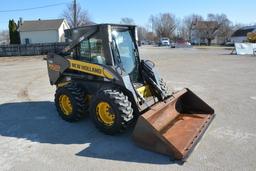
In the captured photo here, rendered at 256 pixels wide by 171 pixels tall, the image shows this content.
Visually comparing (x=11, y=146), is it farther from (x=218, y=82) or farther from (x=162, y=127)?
(x=218, y=82)

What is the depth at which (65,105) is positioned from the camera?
633 cm

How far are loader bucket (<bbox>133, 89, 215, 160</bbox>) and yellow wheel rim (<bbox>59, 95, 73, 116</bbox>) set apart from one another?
208 cm

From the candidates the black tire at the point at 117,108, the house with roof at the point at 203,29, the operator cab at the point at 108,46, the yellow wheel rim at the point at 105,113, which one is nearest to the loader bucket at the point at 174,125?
the black tire at the point at 117,108

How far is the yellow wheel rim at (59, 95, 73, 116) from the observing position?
6.22 meters

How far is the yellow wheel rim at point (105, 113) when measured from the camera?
5225 millimetres

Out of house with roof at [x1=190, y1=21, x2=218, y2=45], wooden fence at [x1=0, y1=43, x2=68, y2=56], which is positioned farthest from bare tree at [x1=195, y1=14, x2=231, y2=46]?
wooden fence at [x1=0, y1=43, x2=68, y2=56]

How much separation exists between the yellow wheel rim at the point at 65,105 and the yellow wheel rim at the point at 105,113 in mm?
1055

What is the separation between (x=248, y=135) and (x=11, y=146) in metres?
4.59

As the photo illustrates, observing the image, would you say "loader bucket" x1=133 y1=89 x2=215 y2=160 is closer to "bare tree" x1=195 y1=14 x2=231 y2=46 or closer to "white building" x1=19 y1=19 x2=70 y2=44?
"white building" x1=19 y1=19 x2=70 y2=44

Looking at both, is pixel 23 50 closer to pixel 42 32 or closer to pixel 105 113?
pixel 42 32

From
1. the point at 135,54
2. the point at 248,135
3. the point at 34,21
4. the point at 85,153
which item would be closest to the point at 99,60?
the point at 135,54

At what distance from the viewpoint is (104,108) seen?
17.5 feet

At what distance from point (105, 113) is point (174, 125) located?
1.44 m

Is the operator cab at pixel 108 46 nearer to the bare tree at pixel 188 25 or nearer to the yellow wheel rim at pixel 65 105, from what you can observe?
the yellow wheel rim at pixel 65 105
